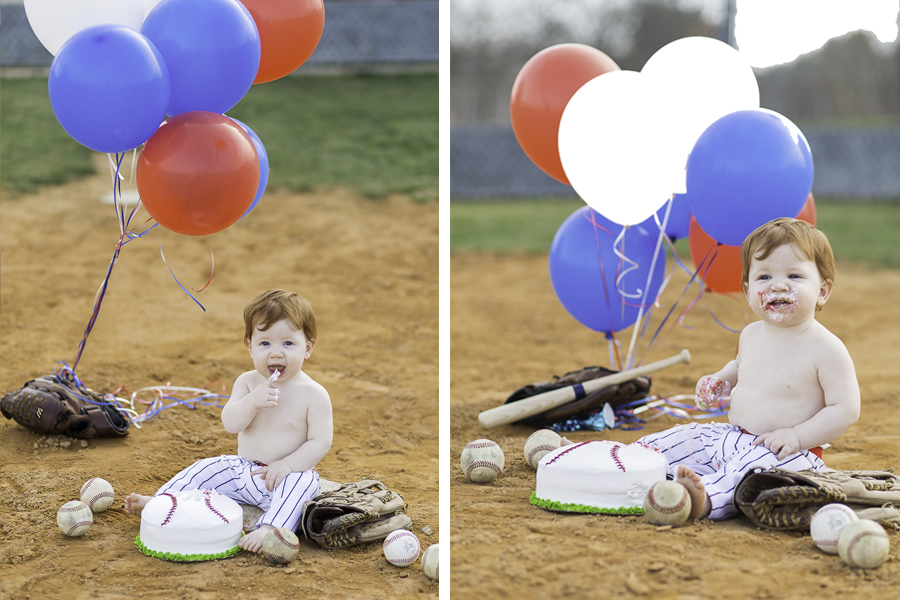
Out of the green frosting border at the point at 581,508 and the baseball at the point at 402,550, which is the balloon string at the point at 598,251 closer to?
the green frosting border at the point at 581,508

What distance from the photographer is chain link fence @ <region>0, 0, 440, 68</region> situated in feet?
36.3

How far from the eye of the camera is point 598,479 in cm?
278

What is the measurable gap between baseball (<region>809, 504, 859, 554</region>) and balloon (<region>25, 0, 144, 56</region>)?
2.94m

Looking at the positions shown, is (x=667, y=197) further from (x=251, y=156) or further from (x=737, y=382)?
(x=251, y=156)

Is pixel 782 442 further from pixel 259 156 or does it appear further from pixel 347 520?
pixel 259 156

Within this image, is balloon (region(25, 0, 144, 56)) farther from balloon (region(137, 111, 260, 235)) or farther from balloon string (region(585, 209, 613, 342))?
balloon string (region(585, 209, 613, 342))

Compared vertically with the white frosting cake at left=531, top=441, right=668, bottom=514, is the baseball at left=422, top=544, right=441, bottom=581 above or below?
below

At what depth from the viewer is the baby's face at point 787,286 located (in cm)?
290

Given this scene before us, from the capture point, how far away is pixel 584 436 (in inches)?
150

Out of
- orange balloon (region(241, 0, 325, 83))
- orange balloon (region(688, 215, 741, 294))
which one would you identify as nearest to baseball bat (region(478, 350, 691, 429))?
orange balloon (region(688, 215, 741, 294))

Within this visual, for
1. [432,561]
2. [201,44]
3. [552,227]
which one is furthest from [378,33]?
[432,561]

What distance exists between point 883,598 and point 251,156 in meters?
2.44

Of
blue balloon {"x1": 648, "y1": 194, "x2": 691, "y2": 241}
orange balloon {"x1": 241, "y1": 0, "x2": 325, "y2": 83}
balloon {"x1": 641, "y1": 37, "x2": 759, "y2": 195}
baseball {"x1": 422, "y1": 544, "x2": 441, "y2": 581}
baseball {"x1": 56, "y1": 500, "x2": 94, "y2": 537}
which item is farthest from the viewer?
blue balloon {"x1": 648, "y1": 194, "x2": 691, "y2": 241}

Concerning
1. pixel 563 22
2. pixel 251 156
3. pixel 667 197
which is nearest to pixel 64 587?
pixel 251 156
